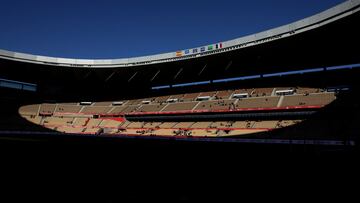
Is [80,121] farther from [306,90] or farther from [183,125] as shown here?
[306,90]

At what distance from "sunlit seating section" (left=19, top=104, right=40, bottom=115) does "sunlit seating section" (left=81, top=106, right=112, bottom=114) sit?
367 inches

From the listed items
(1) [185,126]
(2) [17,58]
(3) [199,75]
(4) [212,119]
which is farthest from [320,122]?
(2) [17,58]

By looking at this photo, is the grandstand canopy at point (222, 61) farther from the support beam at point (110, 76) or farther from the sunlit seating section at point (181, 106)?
the sunlit seating section at point (181, 106)

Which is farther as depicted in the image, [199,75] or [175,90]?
[175,90]

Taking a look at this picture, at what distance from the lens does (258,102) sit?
3978 centimetres

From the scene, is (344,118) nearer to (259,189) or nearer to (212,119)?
(212,119)

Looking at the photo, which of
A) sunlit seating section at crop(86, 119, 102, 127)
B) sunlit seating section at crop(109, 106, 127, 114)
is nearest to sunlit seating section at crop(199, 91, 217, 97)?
sunlit seating section at crop(109, 106, 127, 114)

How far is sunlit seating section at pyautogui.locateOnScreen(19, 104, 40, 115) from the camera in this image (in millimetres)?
52203

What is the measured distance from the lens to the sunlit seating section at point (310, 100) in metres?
33.8

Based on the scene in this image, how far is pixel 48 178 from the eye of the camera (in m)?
6.50

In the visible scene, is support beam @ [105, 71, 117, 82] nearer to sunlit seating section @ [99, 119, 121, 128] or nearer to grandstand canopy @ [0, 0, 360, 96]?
grandstand canopy @ [0, 0, 360, 96]

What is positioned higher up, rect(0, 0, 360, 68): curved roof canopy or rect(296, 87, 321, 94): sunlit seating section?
rect(0, 0, 360, 68): curved roof canopy

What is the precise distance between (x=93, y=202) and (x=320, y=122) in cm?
3118

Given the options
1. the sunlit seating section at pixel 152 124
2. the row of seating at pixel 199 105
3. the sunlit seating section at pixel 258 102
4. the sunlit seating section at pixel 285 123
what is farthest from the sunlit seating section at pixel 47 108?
the sunlit seating section at pixel 285 123
